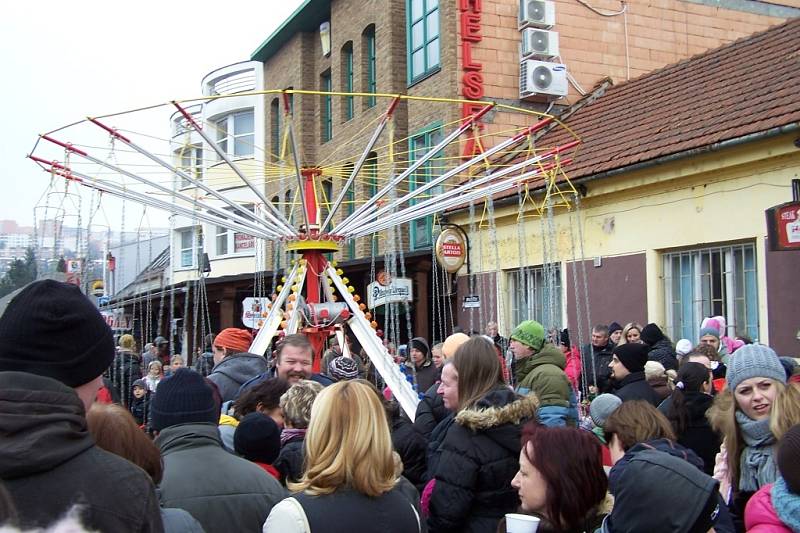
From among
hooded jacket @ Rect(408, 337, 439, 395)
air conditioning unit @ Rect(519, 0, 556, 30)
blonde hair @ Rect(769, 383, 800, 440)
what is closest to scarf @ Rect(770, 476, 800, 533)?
blonde hair @ Rect(769, 383, 800, 440)

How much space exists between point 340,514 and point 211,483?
22.4 inches

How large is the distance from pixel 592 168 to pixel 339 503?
475 inches

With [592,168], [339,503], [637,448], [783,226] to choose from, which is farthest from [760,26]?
[339,503]

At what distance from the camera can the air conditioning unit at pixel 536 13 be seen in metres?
17.6

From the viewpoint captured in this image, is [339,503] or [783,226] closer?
[339,503]

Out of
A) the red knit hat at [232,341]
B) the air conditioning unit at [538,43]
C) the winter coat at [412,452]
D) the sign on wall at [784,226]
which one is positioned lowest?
the winter coat at [412,452]

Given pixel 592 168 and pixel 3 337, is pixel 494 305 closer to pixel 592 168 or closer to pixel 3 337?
pixel 592 168

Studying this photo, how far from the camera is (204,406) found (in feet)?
11.1

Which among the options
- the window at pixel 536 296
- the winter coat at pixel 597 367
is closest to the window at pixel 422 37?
the window at pixel 536 296

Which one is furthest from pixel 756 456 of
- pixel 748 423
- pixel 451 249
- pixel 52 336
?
pixel 451 249

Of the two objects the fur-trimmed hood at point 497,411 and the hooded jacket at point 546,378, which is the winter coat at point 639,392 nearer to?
the hooded jacket at point 546,378

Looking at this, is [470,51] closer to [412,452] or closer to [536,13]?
[536,13]

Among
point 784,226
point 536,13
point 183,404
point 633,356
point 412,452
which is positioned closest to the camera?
point 183,404

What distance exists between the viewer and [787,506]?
121 inches
